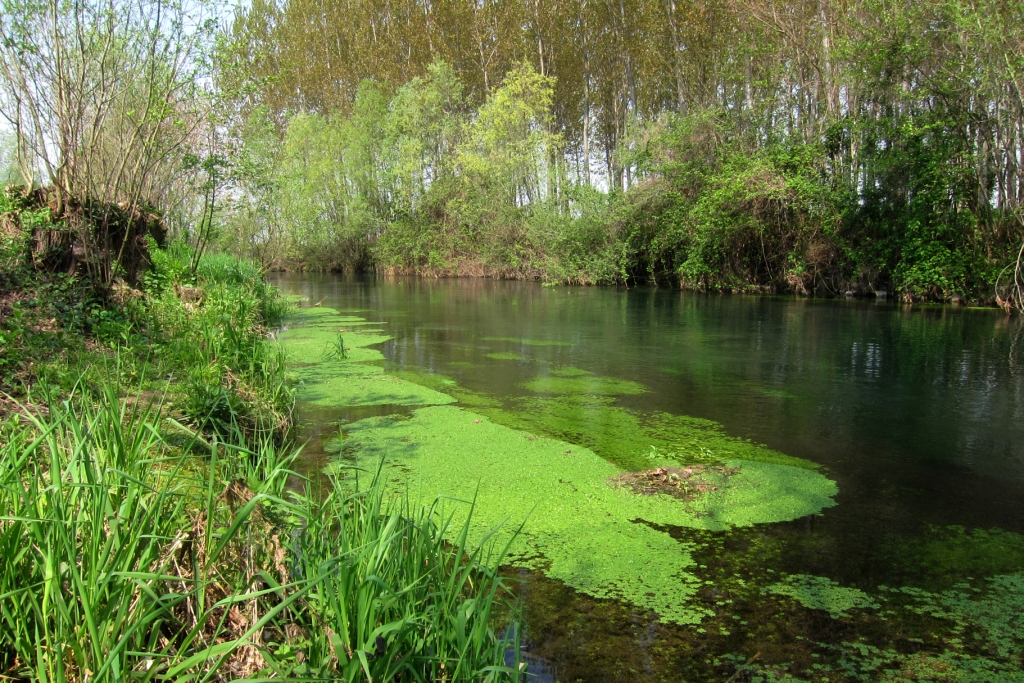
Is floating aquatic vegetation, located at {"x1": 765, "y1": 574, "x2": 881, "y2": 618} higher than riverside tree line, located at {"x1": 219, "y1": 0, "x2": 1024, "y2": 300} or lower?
lower

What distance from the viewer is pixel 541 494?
3.74 meters

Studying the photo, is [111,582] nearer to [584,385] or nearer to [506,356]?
[584,385]

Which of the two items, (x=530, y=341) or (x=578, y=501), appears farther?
(x=530, y=341)

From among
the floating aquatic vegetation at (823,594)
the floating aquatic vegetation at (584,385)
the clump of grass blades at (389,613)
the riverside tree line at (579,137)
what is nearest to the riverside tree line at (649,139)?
the riverside tree line at (579,137)

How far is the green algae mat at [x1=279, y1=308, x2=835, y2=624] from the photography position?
9.69 feet

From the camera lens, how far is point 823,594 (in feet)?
8.94

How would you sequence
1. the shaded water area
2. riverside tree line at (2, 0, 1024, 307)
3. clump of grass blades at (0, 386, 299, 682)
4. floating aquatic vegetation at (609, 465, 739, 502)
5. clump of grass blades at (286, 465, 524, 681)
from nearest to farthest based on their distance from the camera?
clump of grass blades at (0, 386, 299, 682) < clump of grass blades at (286, 465, 524, 681) < the shaded water area < floating aquatic vegetation at (609, 465, 739, 502) < riverside tree line at (2, 0, 1024, 307)

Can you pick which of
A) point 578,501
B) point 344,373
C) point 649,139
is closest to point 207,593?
point 578,501

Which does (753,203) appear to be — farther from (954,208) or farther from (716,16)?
(716,16)

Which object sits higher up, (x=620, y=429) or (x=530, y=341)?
(x=530, y=341)

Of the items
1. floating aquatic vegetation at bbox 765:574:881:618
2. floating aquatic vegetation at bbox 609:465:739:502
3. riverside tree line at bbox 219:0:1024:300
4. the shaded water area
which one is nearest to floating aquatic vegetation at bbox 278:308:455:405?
the shaded water area

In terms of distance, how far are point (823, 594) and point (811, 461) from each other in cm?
189

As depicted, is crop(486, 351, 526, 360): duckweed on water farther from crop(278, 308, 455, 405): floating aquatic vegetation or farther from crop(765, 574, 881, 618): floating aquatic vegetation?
crop(765, 574, 881, 618): floating aquatic vegetation

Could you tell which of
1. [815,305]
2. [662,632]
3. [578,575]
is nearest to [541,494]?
[578,575]
